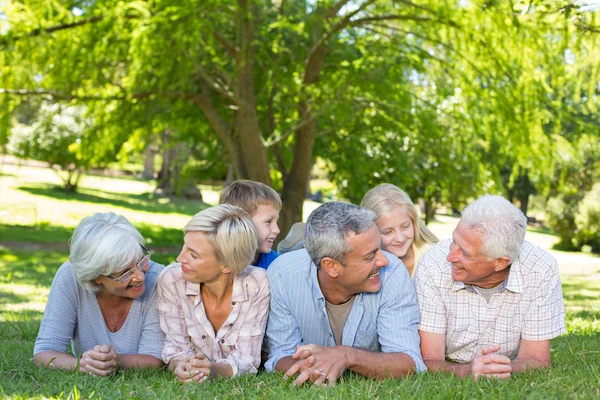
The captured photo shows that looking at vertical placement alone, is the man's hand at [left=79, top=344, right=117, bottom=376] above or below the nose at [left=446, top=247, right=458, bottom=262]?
below

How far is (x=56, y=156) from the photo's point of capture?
27.1 meters

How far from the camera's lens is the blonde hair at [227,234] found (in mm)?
4062

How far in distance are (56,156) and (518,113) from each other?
63.8ft

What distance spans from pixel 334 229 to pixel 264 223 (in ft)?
3.31

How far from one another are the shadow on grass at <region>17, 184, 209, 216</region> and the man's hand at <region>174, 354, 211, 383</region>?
23.2m

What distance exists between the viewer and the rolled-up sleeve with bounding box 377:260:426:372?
4.12 meters

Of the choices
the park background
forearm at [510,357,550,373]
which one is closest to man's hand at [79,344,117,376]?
forearm at [510,357,550,373]

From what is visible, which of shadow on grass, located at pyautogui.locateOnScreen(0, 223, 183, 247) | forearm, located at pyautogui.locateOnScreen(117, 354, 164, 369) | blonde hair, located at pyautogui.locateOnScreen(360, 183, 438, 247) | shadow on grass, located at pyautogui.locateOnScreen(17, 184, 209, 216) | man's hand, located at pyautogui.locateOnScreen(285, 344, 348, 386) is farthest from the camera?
shadow on grass, located at pyautogui.locateOnScreen(17, 184, 209, 216)

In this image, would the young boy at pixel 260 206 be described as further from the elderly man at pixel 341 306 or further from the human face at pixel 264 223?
the elderly man at pixel 341 306

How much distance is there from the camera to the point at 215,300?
4328mm

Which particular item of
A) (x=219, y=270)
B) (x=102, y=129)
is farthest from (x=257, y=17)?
(x=219, y=270)

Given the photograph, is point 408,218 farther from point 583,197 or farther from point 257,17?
point 583,197

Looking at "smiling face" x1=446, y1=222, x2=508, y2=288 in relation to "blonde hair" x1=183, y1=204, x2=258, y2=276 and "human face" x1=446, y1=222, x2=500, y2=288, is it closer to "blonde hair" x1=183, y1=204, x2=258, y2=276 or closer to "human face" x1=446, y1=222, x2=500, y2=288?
"human face" x1=446, y1=222, x2=500, y2=288

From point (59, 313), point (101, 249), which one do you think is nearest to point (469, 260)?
point (101, 249)
